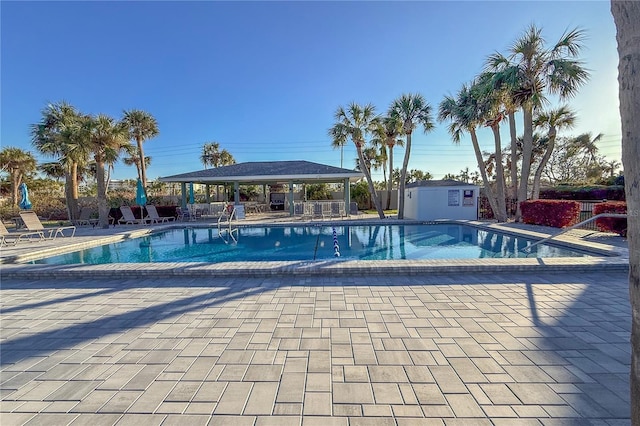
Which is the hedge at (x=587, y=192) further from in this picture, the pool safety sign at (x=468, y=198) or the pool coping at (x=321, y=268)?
the pool coping at (x=321, y=268)

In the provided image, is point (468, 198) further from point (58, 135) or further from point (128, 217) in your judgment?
point (58, 135)

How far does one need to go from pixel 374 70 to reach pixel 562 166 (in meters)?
33.0

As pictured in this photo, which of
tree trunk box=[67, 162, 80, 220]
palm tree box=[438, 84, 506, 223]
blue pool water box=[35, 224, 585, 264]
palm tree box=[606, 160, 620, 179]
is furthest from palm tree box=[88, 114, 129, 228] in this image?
palm tree box=[606, 160, 620, 179]

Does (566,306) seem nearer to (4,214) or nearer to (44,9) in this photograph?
(44,9)

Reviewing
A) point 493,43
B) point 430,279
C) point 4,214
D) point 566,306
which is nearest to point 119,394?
point 430,279

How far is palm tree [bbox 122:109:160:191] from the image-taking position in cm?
2075

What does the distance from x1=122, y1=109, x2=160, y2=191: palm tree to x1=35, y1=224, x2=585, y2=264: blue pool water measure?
38.3 ft

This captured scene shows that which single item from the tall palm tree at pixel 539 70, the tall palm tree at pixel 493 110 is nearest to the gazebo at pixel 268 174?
the tall palm tree at pixel 493 110

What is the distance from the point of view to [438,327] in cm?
314

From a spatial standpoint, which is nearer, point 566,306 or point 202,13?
point 566,306

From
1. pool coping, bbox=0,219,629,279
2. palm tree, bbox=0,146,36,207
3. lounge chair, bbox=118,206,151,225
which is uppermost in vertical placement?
palm tree, bbox=0,146,36,207

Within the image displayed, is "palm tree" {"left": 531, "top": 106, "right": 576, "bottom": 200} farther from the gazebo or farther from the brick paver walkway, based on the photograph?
the brick paver walkway

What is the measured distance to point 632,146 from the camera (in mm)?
1150

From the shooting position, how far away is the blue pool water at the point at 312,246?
834 centimetres
